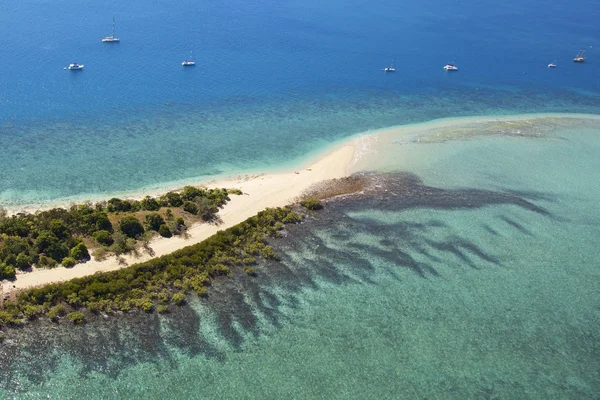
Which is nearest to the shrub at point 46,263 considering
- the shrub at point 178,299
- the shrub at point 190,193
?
the shrub at point 178,299

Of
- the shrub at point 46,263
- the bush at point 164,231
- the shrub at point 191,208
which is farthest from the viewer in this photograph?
the shrub at point 191,208

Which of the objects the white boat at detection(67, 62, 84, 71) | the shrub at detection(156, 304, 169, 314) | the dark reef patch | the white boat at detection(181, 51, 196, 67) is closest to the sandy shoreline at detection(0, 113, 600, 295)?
the dark reef patch

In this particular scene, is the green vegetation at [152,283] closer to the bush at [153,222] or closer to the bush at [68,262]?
the bush at [68,262]

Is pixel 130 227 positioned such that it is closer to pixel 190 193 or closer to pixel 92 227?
pixel 92 227

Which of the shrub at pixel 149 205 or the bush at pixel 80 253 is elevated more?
the shrub at pixel 149 205

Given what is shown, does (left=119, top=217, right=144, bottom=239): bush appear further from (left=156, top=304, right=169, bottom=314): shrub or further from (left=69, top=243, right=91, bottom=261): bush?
(left=156, top=304, right=169, bottom=314): shrub

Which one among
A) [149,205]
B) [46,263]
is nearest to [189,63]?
[149,205]

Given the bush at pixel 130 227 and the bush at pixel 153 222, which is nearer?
the bush at pixel 130 227
